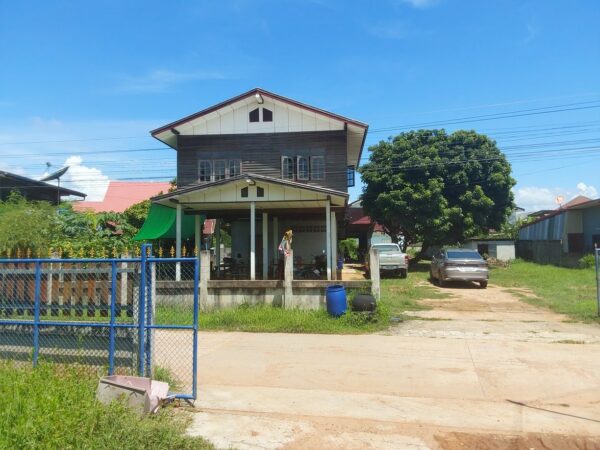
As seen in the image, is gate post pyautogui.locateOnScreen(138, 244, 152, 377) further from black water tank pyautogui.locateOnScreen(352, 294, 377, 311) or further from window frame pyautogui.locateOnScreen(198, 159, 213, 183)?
window frame pyautogui.locateOnScreen(198, 159, 213, 183)

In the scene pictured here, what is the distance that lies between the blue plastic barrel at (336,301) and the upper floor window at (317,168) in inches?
316

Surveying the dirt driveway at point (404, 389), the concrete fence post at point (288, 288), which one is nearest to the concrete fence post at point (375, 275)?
the dirt driveway at point (404, 389)

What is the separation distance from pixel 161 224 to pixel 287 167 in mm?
5252

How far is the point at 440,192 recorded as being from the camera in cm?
2736

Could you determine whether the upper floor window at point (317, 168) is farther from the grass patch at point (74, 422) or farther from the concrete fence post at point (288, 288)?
the grass patch at point (74, 422)

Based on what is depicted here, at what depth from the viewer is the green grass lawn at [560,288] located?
13.7 metres

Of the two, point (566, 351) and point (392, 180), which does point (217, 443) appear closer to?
point (566, 351)

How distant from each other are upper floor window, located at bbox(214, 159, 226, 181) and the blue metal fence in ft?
37.9

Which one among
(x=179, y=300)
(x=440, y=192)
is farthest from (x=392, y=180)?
(x=179, y=300)

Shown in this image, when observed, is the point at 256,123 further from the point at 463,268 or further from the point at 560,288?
the point at 560,288

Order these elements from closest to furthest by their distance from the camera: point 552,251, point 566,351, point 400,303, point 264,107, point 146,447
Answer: point 146,447
point 566,351
point 400,303
point 264,107
point 552,251

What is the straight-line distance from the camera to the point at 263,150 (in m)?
19.4

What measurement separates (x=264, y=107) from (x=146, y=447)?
650 inches

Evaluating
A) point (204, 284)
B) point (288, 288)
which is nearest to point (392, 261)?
point (288, 288)
